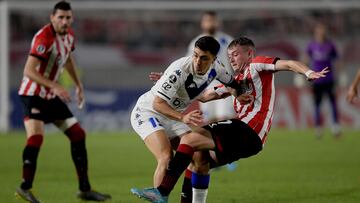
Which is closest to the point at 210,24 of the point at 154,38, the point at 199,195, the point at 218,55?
the point at 218,55

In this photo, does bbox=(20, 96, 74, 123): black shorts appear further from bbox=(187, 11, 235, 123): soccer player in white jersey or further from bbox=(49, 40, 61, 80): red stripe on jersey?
bbox=(187, 11, 235, 123): soccer player in white jersey

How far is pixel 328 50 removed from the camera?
18.6 metres

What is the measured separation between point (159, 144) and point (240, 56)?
1.22 m

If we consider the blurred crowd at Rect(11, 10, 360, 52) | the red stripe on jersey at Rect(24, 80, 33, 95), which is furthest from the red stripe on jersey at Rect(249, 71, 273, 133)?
the blurred crowd at Rect(11, 10, 360, 52)

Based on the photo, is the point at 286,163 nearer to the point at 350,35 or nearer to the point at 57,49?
the point at 57,49

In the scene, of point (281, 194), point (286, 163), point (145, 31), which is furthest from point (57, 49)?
point (145, 31)

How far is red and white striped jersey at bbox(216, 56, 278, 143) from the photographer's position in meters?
7.71

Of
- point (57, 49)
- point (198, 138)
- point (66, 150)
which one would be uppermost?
point (57, 49)

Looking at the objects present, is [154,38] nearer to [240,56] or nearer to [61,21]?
[61,21]

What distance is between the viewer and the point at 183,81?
7754 millimetres

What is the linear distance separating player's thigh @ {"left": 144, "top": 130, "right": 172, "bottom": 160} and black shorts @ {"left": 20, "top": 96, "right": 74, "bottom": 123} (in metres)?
1.51

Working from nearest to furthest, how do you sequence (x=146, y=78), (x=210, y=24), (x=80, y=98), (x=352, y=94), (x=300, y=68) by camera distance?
(x=300, y=68)
(x=80, y=98)
(x=352, y=94)
(x=210, y=24)
(x=146, y=78)

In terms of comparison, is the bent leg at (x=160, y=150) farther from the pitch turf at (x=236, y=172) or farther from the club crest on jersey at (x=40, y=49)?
the club crest on jersey at (x=40, y=49)

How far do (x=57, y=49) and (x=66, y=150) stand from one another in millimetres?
7482
